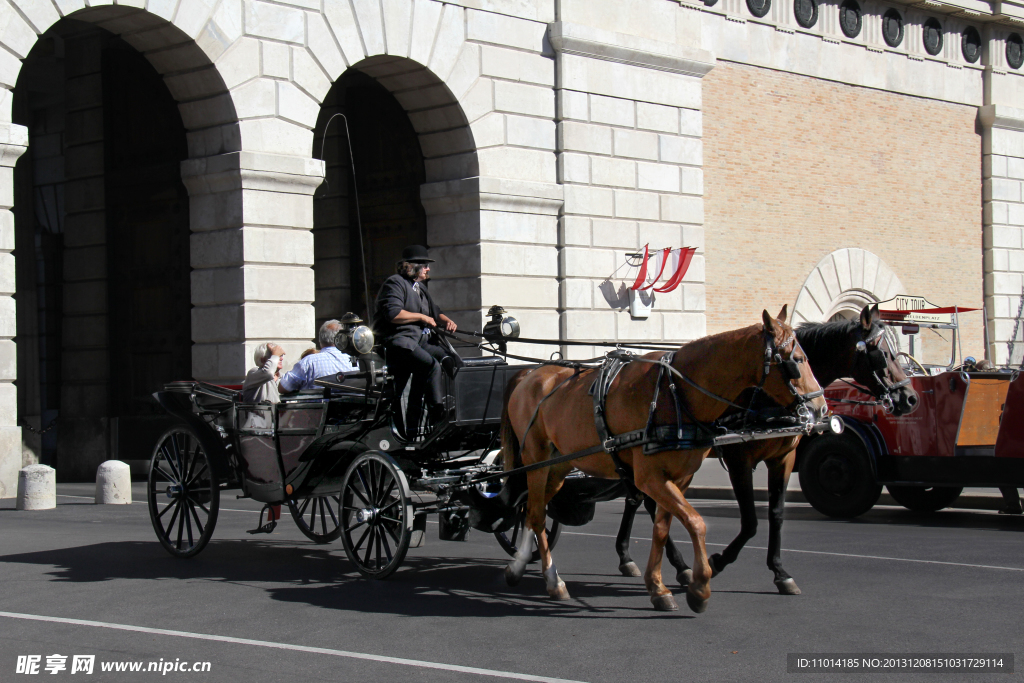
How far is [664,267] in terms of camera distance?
19438mm

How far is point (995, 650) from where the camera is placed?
597cm

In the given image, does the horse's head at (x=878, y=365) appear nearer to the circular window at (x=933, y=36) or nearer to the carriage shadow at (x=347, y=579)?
the carriage shadow at (x=347, y=579)

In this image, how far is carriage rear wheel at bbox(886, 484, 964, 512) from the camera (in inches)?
496

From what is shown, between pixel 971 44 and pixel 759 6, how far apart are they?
20.2 ft

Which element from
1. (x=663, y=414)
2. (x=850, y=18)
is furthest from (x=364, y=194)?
(x=663, y=414)

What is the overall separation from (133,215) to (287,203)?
3.87 metres

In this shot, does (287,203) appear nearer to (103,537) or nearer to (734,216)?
(103,537)

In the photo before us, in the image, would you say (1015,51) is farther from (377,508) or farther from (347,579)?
(347,579)

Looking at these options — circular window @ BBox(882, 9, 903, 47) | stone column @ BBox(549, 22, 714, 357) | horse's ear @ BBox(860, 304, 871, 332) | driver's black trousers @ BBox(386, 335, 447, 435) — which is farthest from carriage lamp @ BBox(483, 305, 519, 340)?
circular window @ BBox(882, 9, 903, 47)

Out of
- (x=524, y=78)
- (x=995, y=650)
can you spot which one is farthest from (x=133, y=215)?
(x=995, y=650)

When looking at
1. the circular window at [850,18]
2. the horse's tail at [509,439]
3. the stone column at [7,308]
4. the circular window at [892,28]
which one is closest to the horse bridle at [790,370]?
the horse's tail at [509,439]

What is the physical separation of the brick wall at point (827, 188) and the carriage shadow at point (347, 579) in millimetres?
12427

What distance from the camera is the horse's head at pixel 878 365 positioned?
7.95 metres

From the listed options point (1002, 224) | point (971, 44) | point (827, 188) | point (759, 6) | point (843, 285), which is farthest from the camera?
point (1002, 224)
